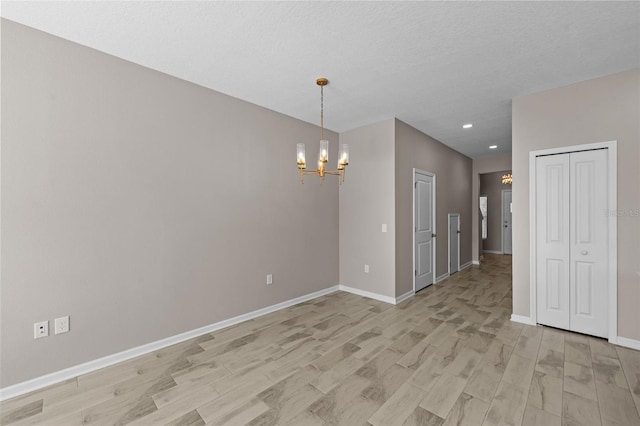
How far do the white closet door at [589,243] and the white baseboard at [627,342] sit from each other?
11 centimetres

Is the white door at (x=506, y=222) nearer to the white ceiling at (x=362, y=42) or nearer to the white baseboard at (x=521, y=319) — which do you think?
the white baseboard at (x=521, y=319)

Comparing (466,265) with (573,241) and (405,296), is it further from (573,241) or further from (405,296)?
(573,241)

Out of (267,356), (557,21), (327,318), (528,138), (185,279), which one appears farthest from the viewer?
(327,318)

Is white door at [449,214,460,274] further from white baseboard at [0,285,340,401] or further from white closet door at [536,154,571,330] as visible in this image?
white baseboard at [0,285,340,401]

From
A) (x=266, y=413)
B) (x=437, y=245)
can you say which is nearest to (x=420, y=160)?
(x=437, y=245)

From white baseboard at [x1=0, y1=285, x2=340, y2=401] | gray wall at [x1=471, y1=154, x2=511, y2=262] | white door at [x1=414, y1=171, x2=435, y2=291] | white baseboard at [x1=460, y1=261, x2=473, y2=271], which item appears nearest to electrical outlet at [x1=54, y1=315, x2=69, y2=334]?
white baseboard at [x1=0, y1=285, x2=340, y2=401]

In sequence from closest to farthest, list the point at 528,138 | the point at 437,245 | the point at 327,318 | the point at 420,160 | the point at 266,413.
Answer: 1. the point at 266,413
2. the point at 528,138
3. the point at 327,318
4. the point at 420,160
5. the point at 437,245

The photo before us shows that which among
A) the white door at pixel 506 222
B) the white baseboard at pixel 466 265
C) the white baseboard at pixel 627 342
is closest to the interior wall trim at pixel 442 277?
the white baseboard at pixel 466 265

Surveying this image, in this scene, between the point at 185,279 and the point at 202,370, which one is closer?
the point at 202,370

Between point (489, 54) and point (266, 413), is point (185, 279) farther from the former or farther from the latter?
point (489, 54)

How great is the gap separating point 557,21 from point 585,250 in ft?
7.90

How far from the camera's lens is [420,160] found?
4.92 metres

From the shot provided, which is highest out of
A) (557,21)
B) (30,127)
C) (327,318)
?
(557,21)

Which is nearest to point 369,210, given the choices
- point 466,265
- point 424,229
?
point 424,229
